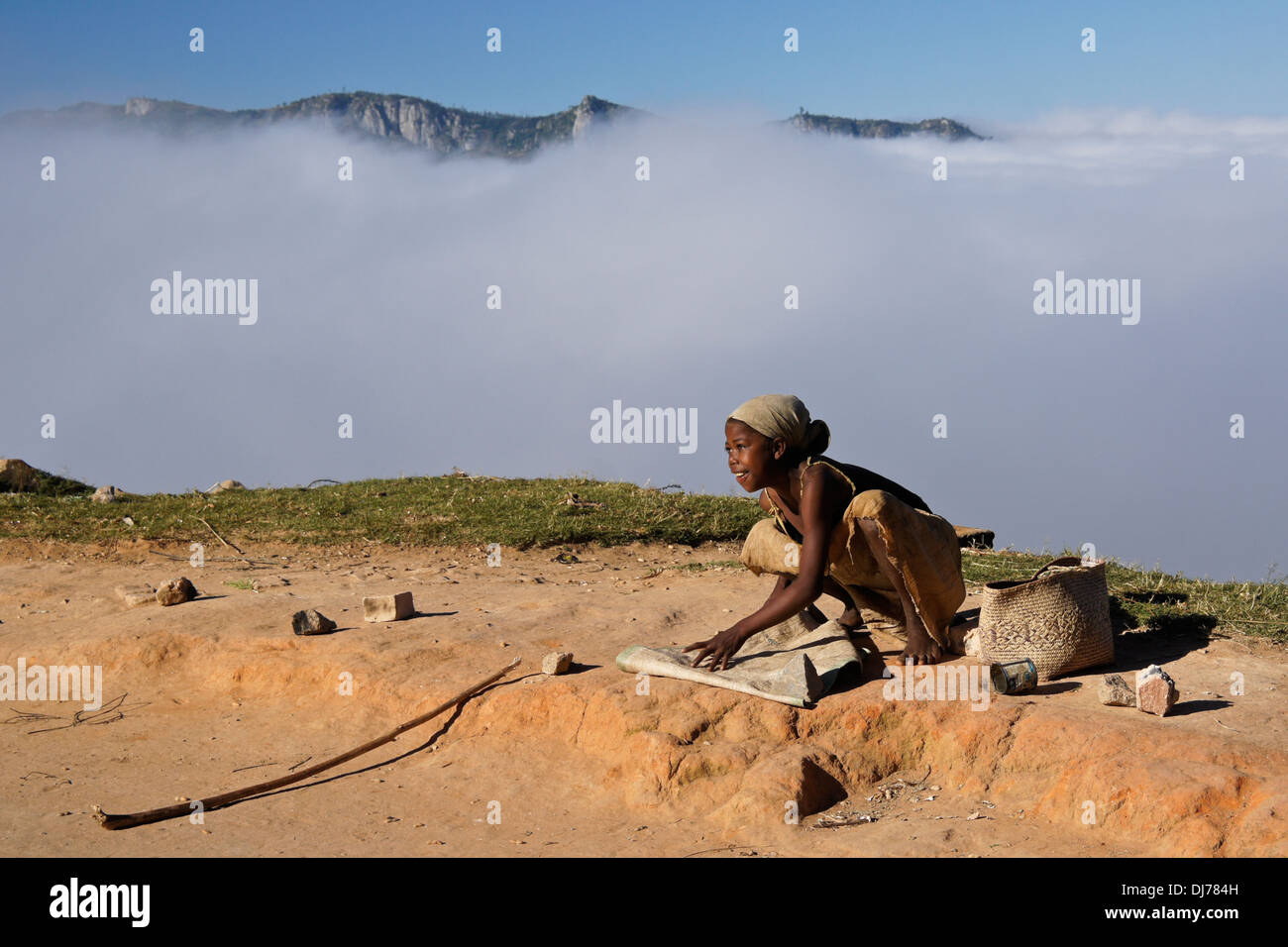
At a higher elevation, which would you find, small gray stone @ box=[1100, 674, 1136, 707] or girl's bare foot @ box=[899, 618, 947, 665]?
girl's bare foot @ box=[899, 618, 947, 665]

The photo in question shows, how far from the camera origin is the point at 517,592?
7516 mm

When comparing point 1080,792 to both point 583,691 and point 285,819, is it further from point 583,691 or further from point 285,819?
point 285,819

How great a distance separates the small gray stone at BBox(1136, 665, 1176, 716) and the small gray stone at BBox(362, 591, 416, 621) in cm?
427

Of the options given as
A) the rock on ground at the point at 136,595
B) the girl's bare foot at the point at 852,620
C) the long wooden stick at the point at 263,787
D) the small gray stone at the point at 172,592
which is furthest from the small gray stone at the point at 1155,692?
the rock on ground at the point at 136,595

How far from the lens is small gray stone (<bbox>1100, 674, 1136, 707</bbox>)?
4.70 meters

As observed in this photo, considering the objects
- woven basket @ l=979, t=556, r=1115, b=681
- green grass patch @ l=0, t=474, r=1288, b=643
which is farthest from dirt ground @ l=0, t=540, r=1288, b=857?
green grass patch @ l=0, t=474, r=1288, b=643

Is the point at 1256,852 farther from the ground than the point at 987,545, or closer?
closer

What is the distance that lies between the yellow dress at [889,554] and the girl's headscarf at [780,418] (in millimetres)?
134

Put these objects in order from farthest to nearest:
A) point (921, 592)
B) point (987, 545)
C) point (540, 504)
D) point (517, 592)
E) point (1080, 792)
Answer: point (540, 504)
point (987, 545)
point (517, 592)
point (921, 592)
point (1080, 792)

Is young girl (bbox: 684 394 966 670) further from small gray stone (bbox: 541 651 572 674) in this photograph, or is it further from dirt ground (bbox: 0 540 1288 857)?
small gray stone (bbox: 541 651 572 674)

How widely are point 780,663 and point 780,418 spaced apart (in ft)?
4.05

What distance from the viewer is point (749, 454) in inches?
203
